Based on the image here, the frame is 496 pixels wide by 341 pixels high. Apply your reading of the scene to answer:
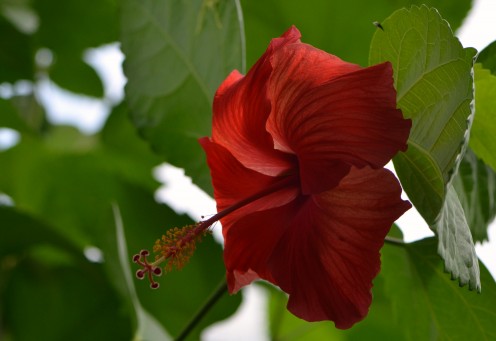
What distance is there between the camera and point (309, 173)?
0.44 metres

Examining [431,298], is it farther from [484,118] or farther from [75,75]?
[75,75]

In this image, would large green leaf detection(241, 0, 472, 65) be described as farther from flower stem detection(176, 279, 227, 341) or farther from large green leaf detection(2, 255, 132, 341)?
large green leaf detection(2, 255, 132, 341)

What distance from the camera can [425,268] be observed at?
56cm

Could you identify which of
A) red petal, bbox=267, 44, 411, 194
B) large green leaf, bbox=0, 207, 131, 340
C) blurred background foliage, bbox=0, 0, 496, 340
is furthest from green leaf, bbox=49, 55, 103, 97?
red petal, bbox=267, 44, 411, 194

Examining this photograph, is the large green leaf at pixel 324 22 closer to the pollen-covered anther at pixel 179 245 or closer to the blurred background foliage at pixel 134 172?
the blurred background foliage at pixel 134 172

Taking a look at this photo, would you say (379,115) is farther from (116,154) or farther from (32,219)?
(116,154)

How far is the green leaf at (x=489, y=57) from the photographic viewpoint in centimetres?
52

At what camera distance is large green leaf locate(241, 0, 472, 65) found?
64cm

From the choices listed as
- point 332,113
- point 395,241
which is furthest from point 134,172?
point 332,113

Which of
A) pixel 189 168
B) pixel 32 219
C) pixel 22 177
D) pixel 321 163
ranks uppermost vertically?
pixel 321 163

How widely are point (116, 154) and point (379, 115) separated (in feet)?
2.51

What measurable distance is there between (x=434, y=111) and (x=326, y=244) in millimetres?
95

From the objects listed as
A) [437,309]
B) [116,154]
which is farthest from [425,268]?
[116,154]

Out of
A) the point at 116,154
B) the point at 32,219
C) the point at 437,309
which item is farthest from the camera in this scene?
the point at 116,154
